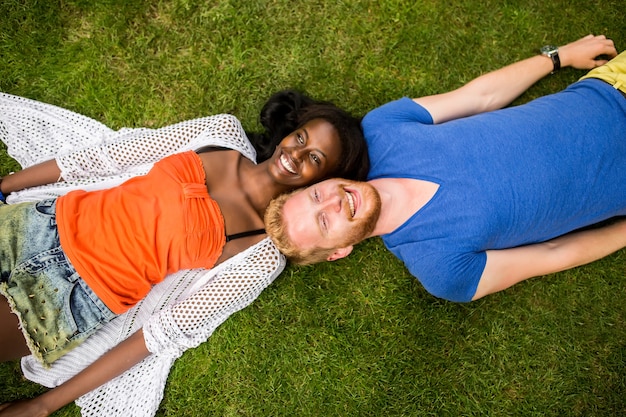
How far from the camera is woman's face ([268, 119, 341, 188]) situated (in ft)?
10.2

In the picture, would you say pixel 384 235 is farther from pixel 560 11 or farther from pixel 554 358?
pixel 560 11

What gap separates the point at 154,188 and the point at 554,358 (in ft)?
11.3

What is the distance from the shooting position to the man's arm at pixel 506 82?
3.53 metres

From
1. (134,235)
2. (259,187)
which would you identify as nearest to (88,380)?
(134,235)

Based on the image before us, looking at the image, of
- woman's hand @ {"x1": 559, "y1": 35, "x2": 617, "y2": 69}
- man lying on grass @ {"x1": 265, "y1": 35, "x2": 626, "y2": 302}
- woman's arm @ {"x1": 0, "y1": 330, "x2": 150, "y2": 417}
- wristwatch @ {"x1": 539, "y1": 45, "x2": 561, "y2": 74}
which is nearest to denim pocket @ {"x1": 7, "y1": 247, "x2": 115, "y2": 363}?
woman's arm @ {"x1": 0, "y1": 330, "x2": 150, "y2": 417}

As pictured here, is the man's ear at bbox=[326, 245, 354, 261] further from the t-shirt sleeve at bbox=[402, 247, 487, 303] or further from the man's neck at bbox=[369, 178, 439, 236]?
the t-shirt sleeve at bbox=[402, 247, 487, 303]

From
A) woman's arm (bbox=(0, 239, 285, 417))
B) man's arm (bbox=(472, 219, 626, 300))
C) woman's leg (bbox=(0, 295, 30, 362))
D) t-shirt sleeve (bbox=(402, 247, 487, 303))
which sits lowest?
man's arm (bbox=(472, 219, 626, 300))

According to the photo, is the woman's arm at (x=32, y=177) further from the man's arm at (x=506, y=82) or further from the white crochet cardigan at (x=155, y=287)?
the man's arm at (x=506, y=82)

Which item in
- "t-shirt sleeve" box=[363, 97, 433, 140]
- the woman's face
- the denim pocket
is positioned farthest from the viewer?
"t-shirt sleeve" box=[363, 97, 433, 140]

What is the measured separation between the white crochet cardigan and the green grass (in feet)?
0.82

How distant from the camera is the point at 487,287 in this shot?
3152mm

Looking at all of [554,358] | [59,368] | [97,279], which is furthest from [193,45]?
[554,358]

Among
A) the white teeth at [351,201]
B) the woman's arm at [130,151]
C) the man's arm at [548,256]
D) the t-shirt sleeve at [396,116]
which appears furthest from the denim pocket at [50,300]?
the man's arm at [548,256]

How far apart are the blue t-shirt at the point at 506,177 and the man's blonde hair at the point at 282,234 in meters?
0.60
